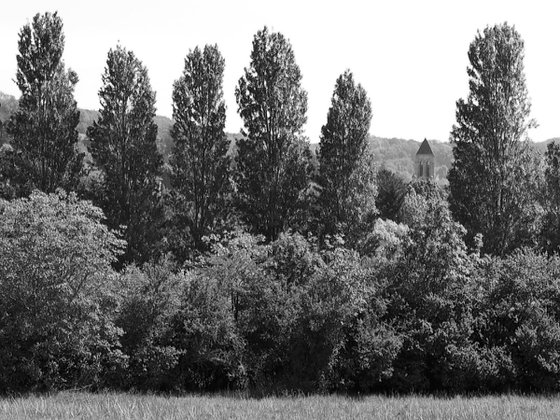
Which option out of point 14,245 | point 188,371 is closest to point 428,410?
point 188,371

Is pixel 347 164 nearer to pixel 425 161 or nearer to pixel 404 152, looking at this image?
pixel 425 161

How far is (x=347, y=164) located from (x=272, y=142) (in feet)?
14.2

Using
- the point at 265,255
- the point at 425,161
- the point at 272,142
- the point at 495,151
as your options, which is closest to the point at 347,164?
the point at 272,142

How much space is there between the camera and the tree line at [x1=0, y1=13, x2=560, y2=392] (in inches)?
781

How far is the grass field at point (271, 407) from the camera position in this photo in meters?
16.1

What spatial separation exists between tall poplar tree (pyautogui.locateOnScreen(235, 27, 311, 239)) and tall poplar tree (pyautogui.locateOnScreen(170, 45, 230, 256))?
137cm

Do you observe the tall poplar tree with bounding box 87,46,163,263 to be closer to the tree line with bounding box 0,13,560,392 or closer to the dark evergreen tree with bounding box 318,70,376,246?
the tree line with bounding box 0,13,560,392

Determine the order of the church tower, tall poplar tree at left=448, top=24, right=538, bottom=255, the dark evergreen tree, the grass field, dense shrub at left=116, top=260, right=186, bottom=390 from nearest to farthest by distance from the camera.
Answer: the grass field
dense shrub at left=116, top=260, right=186, bottom=390
tall poplar tree at left=448, top=24, right=538, bottom=255
the dark evergreen tree
the church tower

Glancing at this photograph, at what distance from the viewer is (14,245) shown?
62.2ft

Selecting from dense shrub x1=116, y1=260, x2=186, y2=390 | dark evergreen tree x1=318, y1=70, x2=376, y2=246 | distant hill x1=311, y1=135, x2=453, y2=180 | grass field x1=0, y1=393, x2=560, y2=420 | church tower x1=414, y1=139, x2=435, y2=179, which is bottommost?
grass field x1=0, y1=393, x2=560, y2=420

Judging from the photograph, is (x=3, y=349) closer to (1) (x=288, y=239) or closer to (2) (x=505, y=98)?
(1) (x=288, y=239)

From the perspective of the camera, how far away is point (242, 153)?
34.9 m

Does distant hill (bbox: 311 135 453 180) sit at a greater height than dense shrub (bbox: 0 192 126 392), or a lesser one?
greater

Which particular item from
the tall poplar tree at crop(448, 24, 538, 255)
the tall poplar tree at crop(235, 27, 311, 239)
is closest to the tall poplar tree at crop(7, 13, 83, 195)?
the tall poplar tree at crop(235, 27, 311, 239)
